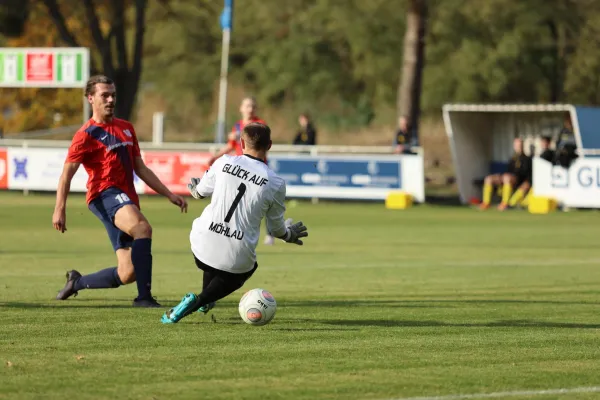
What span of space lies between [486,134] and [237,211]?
2392 centimetres

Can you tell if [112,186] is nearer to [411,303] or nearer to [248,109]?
[411,303]

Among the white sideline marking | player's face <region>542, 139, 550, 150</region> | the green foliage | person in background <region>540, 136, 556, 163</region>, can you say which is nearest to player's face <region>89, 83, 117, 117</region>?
the white sideline marking

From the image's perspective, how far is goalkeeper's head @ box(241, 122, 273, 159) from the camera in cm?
888

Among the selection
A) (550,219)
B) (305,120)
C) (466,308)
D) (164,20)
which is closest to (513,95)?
(164,20)

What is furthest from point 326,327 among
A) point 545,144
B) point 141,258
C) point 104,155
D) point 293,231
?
point 545,144

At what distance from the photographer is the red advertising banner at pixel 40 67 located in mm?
34406

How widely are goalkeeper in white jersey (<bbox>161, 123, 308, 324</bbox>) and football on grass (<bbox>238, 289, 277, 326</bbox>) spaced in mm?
274

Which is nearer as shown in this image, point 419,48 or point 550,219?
point 550,219

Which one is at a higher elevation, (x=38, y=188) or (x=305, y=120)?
(x=305, y=120)

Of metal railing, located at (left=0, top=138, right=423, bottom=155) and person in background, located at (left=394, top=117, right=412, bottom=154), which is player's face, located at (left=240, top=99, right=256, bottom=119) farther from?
person in background, located at (left=394, top=117, right=412, bottom=154)

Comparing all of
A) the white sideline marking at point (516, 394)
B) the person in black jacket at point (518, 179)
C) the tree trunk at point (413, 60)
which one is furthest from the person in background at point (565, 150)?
the white sideline marking at point (516, 394)

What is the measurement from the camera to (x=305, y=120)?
29.3 metres

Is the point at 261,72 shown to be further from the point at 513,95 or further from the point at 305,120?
the point at 305,120

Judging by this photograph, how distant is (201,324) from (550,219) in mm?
16441
